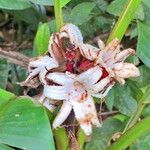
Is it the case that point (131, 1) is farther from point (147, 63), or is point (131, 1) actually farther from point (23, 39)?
point (23, 39)

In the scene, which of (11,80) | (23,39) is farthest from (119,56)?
(23,39)

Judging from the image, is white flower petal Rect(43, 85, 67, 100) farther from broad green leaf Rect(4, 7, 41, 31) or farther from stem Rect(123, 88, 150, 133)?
broad green leaf Rect(4, 7, 41, 31)

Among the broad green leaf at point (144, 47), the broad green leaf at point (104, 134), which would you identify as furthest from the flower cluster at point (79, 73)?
the broad green leaf at point (104, 134)

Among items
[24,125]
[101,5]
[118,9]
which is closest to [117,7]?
[118,9]

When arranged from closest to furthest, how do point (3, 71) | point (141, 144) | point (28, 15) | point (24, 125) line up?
point (24, 125) < point (141, 144) < point (3, 71) < point (28, 15)

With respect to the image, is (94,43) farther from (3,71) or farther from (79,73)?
(79,73)

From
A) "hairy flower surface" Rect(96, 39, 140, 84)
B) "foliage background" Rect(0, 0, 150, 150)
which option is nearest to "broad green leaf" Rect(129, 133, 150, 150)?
"foliage background" Rect(0, 0, 150, 150)

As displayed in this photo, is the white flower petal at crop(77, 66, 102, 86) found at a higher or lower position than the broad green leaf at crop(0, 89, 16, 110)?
higher
